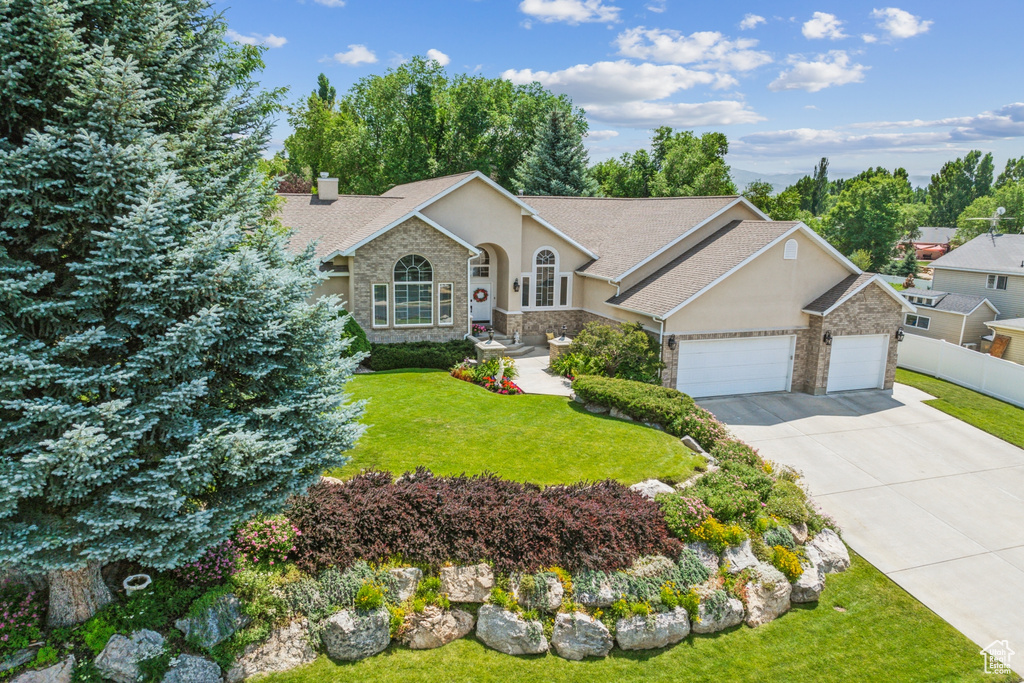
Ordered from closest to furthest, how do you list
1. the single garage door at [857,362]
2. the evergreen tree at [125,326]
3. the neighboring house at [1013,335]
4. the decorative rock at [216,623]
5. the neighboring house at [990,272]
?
1. the evergreen tree at [125,326]
2. the decorative rock at [216,623]
3. the single garage door at [857,362]
4. the neighboring house at [1013,335]
5. the neighboring house at [990,272]

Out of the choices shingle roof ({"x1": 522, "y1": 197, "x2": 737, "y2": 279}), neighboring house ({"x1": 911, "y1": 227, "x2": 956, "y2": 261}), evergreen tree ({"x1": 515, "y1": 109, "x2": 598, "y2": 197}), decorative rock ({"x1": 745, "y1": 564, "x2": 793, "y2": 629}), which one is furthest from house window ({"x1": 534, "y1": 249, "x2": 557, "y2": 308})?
neighboring house ({"x1": 911, "y1": 227, "x2": 956, "y2": 261})

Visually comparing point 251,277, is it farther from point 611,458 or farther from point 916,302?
point 916,302

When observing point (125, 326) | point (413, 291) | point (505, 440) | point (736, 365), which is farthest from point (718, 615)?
point (413, 291)

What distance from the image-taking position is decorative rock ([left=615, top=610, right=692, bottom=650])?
909cm

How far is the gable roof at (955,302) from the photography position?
3372 cm

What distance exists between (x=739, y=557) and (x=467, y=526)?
469cm

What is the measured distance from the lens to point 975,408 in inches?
794

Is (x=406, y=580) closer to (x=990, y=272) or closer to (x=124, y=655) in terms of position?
(x=124, y=655)

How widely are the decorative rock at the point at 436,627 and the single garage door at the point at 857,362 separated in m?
15.9

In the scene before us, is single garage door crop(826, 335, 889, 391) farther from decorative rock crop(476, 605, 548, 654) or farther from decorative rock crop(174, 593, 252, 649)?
decorative rock crop(174, 593, 252, 649)

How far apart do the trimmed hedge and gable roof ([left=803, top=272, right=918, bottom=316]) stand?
11.1 metres

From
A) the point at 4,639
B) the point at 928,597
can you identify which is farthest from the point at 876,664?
the point at 4,639
